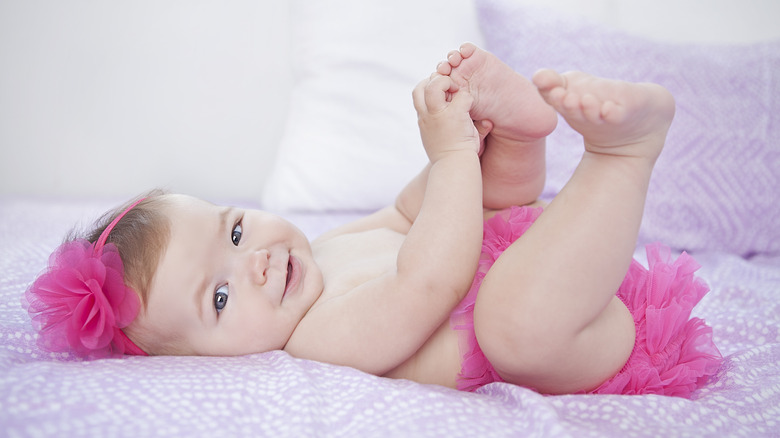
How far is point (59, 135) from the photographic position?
6.64ft

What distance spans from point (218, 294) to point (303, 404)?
30 cm

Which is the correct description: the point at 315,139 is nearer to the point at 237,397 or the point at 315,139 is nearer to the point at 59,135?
the point at 59,135

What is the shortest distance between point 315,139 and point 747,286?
1145 millimetres

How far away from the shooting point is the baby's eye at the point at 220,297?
2.90 feet

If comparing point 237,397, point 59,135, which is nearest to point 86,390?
point 237,397

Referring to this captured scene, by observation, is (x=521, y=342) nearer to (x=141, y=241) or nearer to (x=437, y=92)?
(x=437, y=92)

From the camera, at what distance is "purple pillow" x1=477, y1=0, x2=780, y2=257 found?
1.42 metres

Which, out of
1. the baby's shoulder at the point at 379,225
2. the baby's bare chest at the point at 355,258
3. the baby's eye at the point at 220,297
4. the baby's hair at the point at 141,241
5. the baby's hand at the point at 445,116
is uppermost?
the baby's hand at the point at 445,116

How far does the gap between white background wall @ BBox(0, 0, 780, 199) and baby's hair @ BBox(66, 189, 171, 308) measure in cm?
116

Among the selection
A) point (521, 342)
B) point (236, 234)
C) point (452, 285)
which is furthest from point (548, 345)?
point (236, 234)

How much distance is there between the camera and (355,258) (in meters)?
1.02

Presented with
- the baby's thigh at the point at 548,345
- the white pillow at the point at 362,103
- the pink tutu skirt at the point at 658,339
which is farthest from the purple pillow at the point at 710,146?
the baby's thigh at the point at 548,345

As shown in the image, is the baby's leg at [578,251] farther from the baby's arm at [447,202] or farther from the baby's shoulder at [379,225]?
the baby's shoulder at [379,225]

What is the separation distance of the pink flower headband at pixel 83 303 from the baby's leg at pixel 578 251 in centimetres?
50
